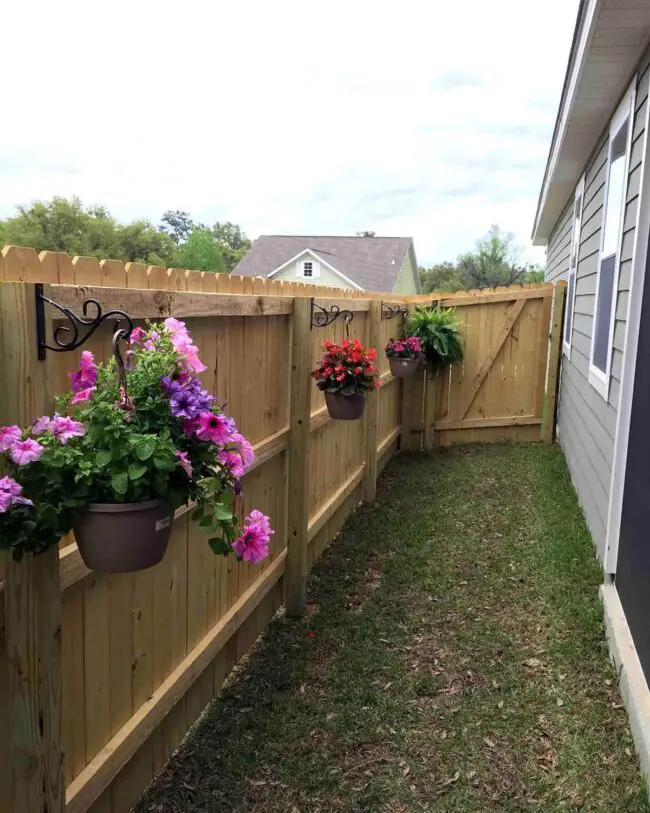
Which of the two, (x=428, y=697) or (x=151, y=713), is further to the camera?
(x=428, y=697)

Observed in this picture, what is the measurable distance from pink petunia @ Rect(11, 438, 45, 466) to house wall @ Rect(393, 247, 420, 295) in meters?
32.2

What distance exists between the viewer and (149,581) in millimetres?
2334

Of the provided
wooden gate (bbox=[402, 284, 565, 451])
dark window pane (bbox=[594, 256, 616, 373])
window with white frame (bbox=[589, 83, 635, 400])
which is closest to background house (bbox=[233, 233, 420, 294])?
wooden gate (bbox=[402, 284, 565, 451])

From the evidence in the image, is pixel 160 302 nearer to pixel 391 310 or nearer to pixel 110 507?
pixel 110 507

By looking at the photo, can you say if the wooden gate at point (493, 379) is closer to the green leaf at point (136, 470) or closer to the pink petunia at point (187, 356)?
the pink petunia at point (187, 356)

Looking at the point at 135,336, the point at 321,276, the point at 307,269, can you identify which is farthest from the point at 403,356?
the point at 307,269

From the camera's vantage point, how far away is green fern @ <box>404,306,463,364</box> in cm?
770

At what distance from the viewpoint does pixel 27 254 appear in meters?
1.66

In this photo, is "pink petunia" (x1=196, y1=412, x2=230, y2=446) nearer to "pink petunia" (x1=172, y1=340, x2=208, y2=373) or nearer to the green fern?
"pink petunia" (x1=172, y1=340, x2=208, y2=373)

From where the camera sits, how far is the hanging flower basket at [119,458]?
1.47 metres

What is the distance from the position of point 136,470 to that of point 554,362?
23.7ft

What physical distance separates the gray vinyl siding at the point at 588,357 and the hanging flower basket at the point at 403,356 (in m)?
1.49

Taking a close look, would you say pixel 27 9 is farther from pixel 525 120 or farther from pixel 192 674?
pixel 192 674

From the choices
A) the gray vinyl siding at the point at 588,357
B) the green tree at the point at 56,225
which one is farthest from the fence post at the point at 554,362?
the green tree at the point at 56,225
